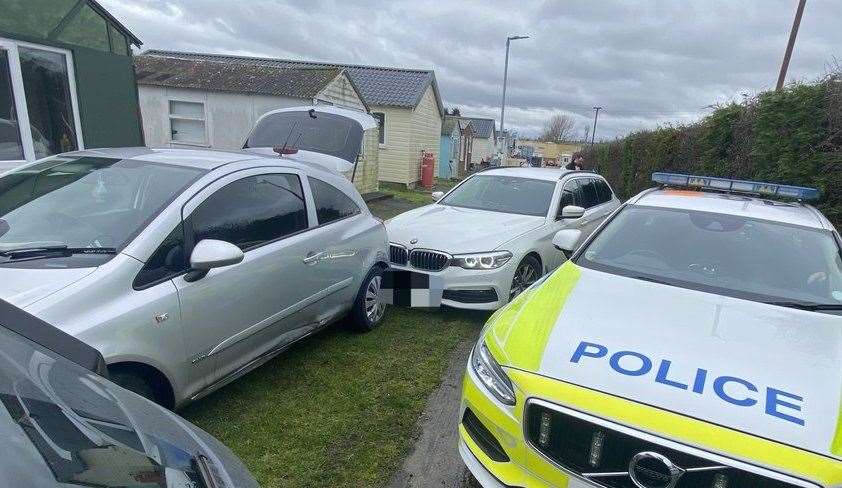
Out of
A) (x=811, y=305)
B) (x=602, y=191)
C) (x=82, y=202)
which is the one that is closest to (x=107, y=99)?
(x=82, y=202)

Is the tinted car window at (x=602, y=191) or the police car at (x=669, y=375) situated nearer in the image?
the police car at (x=669, y=375)

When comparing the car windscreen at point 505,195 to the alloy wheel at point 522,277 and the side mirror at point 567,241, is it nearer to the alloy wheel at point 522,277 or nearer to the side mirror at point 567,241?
the alloy wheel at point 522,277

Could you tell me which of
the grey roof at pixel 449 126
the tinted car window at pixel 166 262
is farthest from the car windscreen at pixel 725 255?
the grey roof at pixel 449 126

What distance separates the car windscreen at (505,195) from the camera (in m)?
6.09

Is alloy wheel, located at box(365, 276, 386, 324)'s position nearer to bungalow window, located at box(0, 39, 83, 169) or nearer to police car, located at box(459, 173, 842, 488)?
police car, located at box(459, 173, 842, 488)

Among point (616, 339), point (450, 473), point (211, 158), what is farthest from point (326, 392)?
point (616, 339)

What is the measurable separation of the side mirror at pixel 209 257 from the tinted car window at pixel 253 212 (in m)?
0.24

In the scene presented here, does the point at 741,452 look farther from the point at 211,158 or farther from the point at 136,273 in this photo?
the point at 211,158

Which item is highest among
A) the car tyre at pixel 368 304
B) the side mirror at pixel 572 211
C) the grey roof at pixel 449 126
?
the grey roof at pixel 449 126

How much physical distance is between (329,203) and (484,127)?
53.2 m

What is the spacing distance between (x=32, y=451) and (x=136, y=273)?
1.54 metres

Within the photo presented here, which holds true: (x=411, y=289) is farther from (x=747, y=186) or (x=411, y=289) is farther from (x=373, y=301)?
(x=747, y=186)

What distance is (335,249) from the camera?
4.07 m

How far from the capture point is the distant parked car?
113cm
